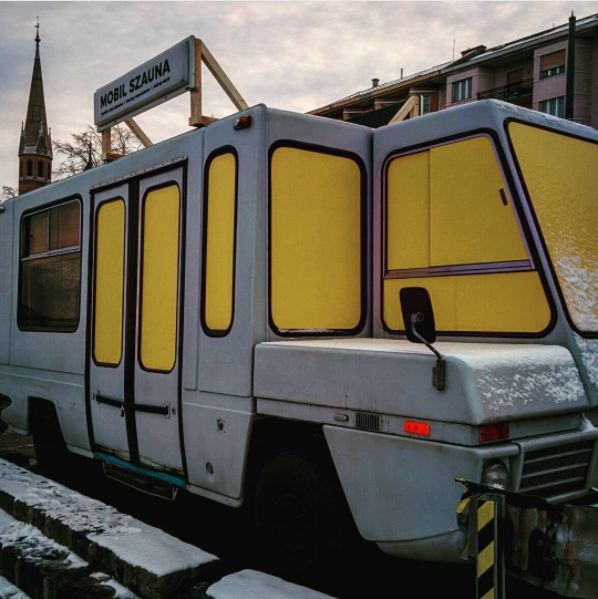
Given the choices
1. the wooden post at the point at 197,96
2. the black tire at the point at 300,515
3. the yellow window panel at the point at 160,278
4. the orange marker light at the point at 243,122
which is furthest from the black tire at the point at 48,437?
the orange marker light at the point at 243,122

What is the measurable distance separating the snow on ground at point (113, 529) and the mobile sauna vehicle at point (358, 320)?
0.58m

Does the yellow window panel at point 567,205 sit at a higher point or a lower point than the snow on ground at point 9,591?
higher

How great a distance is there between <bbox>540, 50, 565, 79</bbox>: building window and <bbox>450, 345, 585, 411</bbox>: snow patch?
40900 mm

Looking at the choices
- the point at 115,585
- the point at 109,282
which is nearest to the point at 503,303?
the point at 115,585

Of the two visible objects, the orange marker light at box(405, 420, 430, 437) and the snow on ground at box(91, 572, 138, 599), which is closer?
Answer: the orange marker light at box(405, 420, 430, 437)

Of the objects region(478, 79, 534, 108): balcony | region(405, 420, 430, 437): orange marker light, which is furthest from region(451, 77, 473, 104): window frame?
region(405, 420, 430, 437): orange marker light

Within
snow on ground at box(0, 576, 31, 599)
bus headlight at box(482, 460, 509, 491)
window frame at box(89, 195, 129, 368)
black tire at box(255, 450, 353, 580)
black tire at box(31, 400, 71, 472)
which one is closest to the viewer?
bus headlight at box(482, 460, 509, 491)

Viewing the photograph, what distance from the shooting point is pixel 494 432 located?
3.28 metres

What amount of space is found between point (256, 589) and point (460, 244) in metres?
2.28

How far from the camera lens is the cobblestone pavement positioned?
4039 mm

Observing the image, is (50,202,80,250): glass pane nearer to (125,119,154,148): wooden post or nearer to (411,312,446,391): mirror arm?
(125,119,154,148): wooden post

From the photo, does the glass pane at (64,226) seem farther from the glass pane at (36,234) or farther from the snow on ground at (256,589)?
the snow on ground at (256,589)

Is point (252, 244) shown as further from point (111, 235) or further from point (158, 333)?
point (111, 235)

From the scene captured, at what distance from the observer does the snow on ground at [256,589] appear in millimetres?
3438
